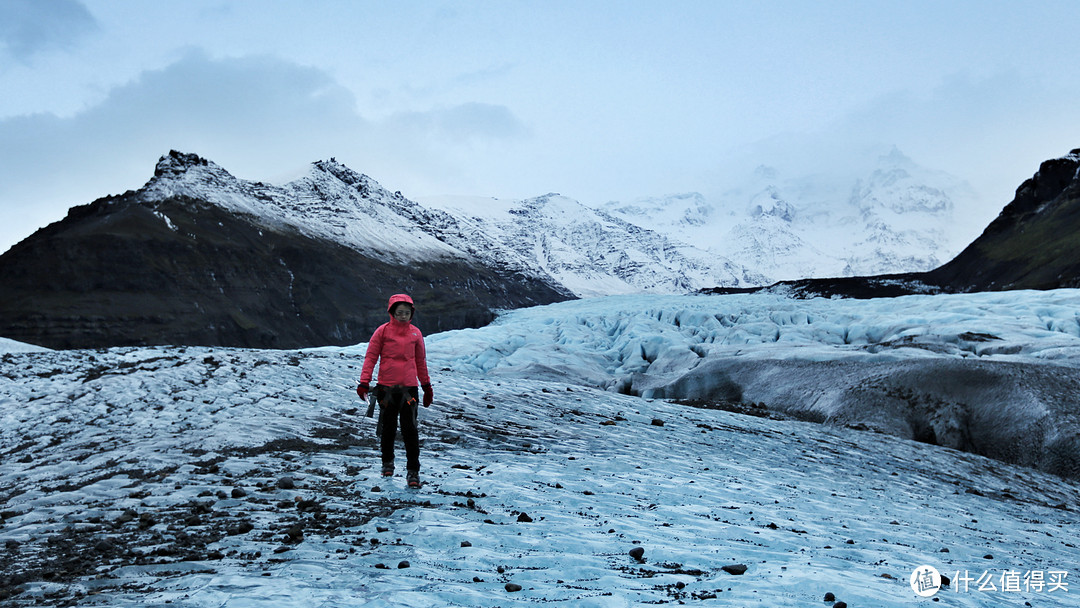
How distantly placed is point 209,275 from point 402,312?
10647 cm

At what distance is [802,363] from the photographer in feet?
84.0

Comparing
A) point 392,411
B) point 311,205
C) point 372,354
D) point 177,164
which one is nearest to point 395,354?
point 372,354

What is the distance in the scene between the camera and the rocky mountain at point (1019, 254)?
92.9 m

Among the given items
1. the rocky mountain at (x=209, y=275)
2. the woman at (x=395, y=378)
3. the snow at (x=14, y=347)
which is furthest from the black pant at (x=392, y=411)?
the rocky mountain at (x=209, y=275)

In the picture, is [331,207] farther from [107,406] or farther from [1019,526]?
[1019,526]

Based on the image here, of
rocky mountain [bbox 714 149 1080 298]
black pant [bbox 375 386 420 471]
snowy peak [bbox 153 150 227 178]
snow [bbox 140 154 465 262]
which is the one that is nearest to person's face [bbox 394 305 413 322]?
black pant [bbox 375 386 420 471]

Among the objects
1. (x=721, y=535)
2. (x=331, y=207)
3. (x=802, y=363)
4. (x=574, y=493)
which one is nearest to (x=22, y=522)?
(x=574, y=493)

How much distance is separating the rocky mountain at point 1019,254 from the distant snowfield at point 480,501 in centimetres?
8179

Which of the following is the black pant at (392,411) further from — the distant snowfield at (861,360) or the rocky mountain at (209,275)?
the rocky mountain at (209,275)

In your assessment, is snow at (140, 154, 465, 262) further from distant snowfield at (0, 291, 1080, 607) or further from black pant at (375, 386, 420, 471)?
black pant at (375, 386, 420, 471)

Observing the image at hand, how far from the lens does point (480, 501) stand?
9.32 meters

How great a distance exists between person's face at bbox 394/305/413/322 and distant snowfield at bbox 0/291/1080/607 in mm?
2445

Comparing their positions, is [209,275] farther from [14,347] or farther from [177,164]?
[14,347]

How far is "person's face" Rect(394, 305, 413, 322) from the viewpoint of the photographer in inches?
410
